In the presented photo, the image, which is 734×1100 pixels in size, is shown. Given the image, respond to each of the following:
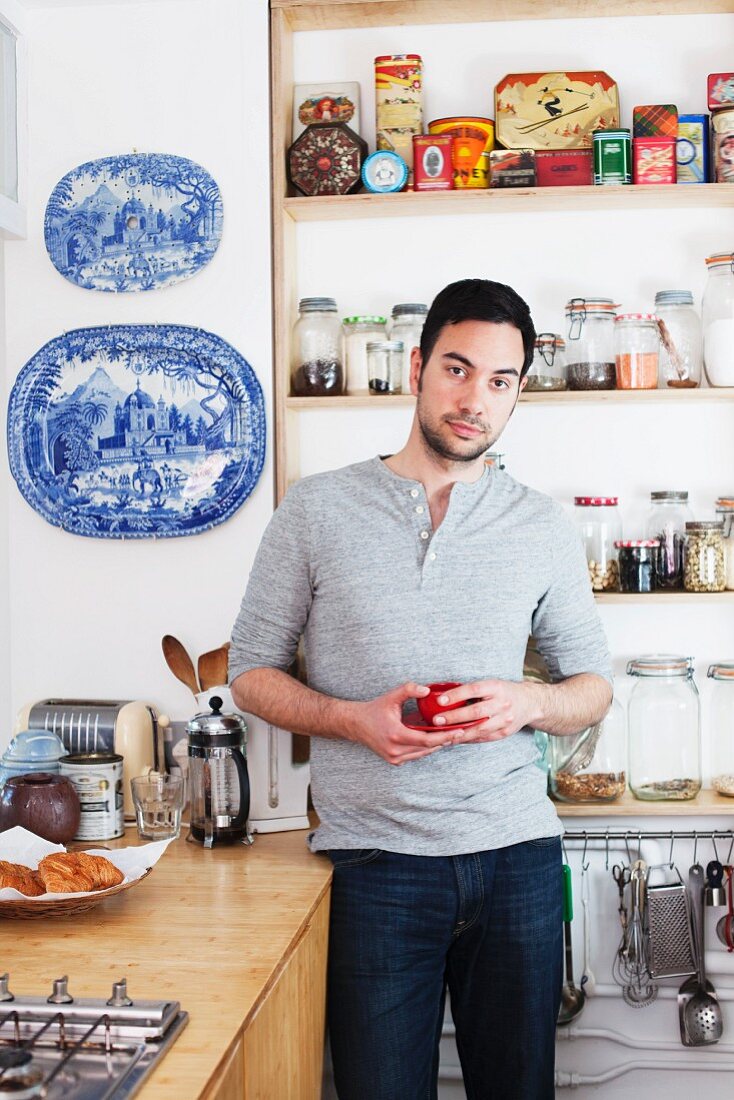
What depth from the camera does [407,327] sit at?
8.20ft

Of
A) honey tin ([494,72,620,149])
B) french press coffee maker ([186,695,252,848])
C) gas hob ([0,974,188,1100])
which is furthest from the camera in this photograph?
honey tin ([494,72,620,149])

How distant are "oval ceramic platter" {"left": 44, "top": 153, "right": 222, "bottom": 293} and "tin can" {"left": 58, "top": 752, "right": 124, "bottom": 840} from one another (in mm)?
1025

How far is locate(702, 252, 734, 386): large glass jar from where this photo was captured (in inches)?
95.3

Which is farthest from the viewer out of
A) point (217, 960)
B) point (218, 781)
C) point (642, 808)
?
point (642, 808)

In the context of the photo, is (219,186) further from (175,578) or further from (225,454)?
(175,578)

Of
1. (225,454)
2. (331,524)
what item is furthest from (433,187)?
(331,524)

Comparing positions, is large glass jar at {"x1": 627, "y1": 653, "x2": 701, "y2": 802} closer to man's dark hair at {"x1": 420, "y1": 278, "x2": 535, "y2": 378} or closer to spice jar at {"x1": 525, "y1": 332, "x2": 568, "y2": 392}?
spice jar at {"x1": 525, "y1": 332, "x2": 568, "y2": 392}

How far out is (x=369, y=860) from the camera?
6.23ft

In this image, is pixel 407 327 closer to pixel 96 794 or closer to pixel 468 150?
pixel 468 150

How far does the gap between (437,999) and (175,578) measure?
42.4 inches

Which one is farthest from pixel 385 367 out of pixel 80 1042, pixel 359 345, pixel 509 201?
pixel 80 1042

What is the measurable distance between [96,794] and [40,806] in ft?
0.50

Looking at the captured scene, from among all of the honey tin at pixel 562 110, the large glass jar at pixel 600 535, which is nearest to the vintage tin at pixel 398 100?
the honey tin at pixel 562 110

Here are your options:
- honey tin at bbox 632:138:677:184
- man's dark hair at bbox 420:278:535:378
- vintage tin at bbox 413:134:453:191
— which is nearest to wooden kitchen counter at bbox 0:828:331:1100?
man's dark hair at bbox 420:278:535:378
